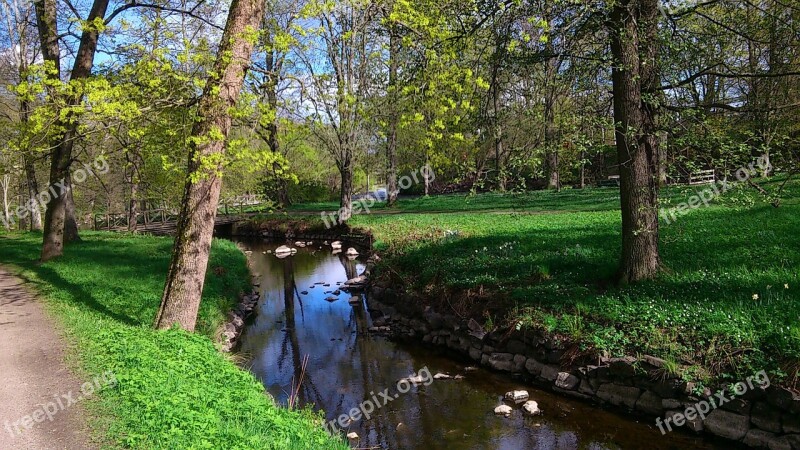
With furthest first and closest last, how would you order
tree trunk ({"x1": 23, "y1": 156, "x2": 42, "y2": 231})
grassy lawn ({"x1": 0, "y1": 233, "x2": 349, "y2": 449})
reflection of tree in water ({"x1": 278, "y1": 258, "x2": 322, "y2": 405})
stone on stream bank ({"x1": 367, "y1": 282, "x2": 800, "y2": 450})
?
tree trunk ({"x1": 23, "y1": 156, "x2": 42, "y2": 231}), reflection of tree in water ({"x1": 278, "y1": 258, "x2": 322, "y2": 405}), stone on stream bank ({"x1": 367, "y1": 282, "x2": 800, "y2": 450}), grassy lawn ({"x1": 0, "y1": 233, "x2": 349, "y2": 449})

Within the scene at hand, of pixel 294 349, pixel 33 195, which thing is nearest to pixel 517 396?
pixel 294 349

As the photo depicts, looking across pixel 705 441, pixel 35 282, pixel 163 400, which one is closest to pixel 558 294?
pixel 705 441

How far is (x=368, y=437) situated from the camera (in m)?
7.20

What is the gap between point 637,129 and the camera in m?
7.94

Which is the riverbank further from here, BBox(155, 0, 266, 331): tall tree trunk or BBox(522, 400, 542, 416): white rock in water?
BBox(155, 0, 266, 331): tall tree trunk

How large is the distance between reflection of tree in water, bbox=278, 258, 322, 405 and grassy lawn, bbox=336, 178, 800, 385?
10.6ft

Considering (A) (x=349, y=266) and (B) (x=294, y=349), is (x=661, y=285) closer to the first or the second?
(B) (x=294, y=349)

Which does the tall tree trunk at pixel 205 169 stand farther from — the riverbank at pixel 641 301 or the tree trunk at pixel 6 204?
the tree trunk at pixel 6 204

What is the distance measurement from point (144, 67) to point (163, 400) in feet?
15.8

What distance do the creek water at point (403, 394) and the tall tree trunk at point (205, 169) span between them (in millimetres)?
2136

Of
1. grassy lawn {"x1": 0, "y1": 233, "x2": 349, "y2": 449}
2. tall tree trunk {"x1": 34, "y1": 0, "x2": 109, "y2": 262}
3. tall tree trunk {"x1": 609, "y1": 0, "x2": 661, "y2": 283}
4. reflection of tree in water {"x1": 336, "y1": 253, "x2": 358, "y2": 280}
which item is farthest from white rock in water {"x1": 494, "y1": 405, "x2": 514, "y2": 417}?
tall tree trunk {"x1": 34, "y1": 0, "x2": 109, "y2": 262}

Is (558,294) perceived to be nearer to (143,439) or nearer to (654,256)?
(654,256)

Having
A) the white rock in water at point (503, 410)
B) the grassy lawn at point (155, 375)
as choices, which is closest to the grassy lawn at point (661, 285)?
the white rock in water at point (503, 410)

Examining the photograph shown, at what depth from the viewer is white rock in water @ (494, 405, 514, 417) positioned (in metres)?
7.70
